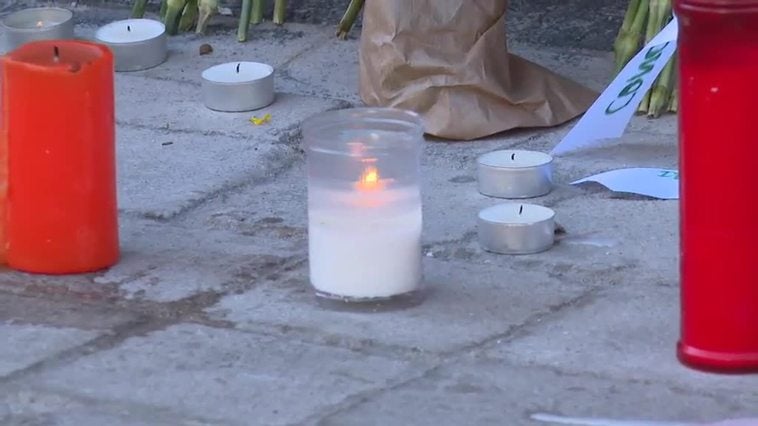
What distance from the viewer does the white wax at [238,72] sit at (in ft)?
14.6

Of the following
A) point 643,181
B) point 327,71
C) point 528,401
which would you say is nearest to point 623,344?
point 528,401

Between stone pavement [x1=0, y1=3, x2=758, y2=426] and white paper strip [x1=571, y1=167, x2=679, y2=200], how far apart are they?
1.7 inches

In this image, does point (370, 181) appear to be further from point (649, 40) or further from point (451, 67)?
point (649, 40)

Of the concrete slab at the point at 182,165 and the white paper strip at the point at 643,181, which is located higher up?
the white paper strip at the point at 643,181

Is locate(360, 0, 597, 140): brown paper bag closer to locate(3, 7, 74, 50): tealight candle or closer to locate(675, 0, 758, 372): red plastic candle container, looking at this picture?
locate(3, 7, 74, 50): tealight candle

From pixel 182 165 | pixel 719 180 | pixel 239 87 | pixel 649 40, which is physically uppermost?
pixel 719 180

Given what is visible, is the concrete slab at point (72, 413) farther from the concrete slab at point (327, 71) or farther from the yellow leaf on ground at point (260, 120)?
the concrete slab at point (327, 71)

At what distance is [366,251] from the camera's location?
301cm

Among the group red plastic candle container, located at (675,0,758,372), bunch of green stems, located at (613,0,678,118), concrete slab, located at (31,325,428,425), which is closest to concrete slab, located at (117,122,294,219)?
concrete slab, located at (31,325,428,425)

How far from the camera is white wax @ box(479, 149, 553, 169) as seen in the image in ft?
12.3

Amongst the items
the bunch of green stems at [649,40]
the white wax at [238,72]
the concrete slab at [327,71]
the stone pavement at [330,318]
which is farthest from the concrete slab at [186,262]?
the bunch of green stems at [649,40]

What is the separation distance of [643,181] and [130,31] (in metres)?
1.87

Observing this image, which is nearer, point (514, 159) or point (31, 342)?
point (31, 342)

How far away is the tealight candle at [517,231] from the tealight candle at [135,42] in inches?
71.0
